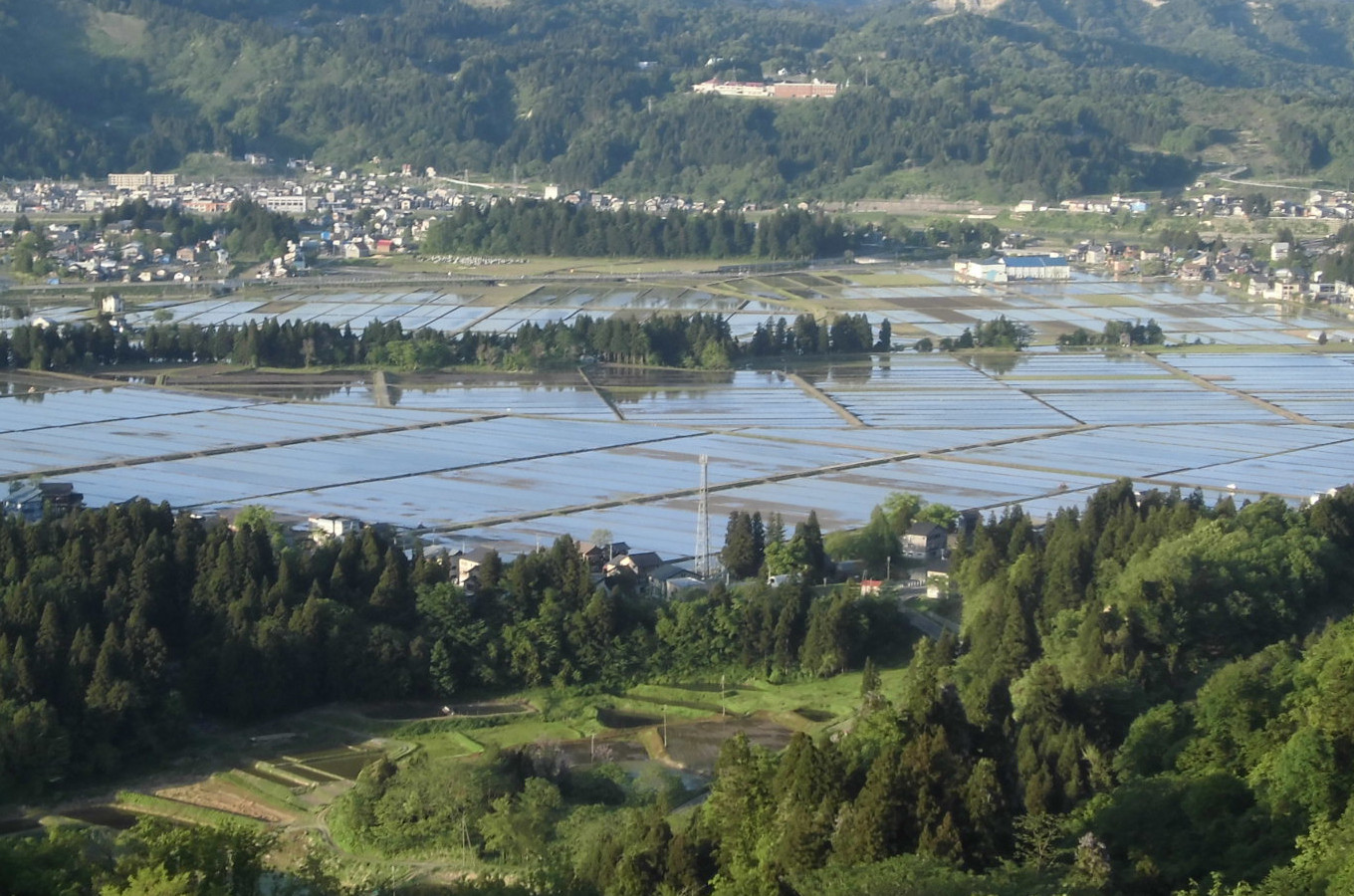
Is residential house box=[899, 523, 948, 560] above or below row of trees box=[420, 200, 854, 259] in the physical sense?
below

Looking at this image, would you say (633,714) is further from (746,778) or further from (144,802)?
(746,778)

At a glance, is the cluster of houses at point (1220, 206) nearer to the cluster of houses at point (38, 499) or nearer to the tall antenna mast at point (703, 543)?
the tall antenna mast at point (703, 543)

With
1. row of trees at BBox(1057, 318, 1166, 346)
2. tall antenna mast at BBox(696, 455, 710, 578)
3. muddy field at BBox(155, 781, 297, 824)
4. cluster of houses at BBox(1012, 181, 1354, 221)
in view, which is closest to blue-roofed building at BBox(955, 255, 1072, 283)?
row of trees at BBox(1057, 318, 1166, 346)

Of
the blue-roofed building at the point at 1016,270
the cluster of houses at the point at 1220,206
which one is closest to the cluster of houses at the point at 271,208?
the blue-roofed building at the point at 1016,270

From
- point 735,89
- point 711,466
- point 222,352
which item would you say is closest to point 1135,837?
point 711,466

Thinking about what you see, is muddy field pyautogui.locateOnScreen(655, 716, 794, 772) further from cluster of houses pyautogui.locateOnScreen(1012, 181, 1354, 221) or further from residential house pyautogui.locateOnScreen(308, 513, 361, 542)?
cluster of houses pyautogui.locateOnScreen(1012, 181, 1354, 221)
